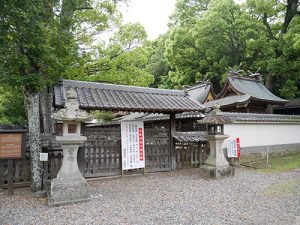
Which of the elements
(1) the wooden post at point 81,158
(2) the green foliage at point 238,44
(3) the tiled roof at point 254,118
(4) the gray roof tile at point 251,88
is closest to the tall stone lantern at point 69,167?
(1) the wooden post at point 81,158

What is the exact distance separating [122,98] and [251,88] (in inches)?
579

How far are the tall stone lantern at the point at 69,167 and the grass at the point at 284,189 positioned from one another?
5150 millimetres

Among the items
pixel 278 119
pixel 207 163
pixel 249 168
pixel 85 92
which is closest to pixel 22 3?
pixel 85 92

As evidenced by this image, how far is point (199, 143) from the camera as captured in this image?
36.2ft

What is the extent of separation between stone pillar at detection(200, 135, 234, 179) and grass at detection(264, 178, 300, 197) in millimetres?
1713

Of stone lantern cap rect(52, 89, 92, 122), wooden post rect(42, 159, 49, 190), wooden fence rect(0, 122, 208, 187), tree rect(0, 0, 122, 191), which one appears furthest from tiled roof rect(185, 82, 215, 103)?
wooden post rect(42, 159, 49, 190)

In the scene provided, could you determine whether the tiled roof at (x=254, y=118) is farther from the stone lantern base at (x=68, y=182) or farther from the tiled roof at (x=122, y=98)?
the stone lantern base at (x=68, y=182)

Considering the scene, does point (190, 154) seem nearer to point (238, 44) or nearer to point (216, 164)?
point (216, 164)

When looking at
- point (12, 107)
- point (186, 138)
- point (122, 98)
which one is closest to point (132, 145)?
point (122, 98)

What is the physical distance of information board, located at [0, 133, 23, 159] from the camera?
6512 mm

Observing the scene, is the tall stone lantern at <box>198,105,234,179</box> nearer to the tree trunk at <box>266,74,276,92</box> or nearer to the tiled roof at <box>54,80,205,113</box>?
the tiled roof at <box>54,80,205,113</box>

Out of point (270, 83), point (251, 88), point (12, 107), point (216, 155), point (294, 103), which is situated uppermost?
Answer: point (270, 83)

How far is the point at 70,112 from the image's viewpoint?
6312mm

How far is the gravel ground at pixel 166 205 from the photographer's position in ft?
15.9
